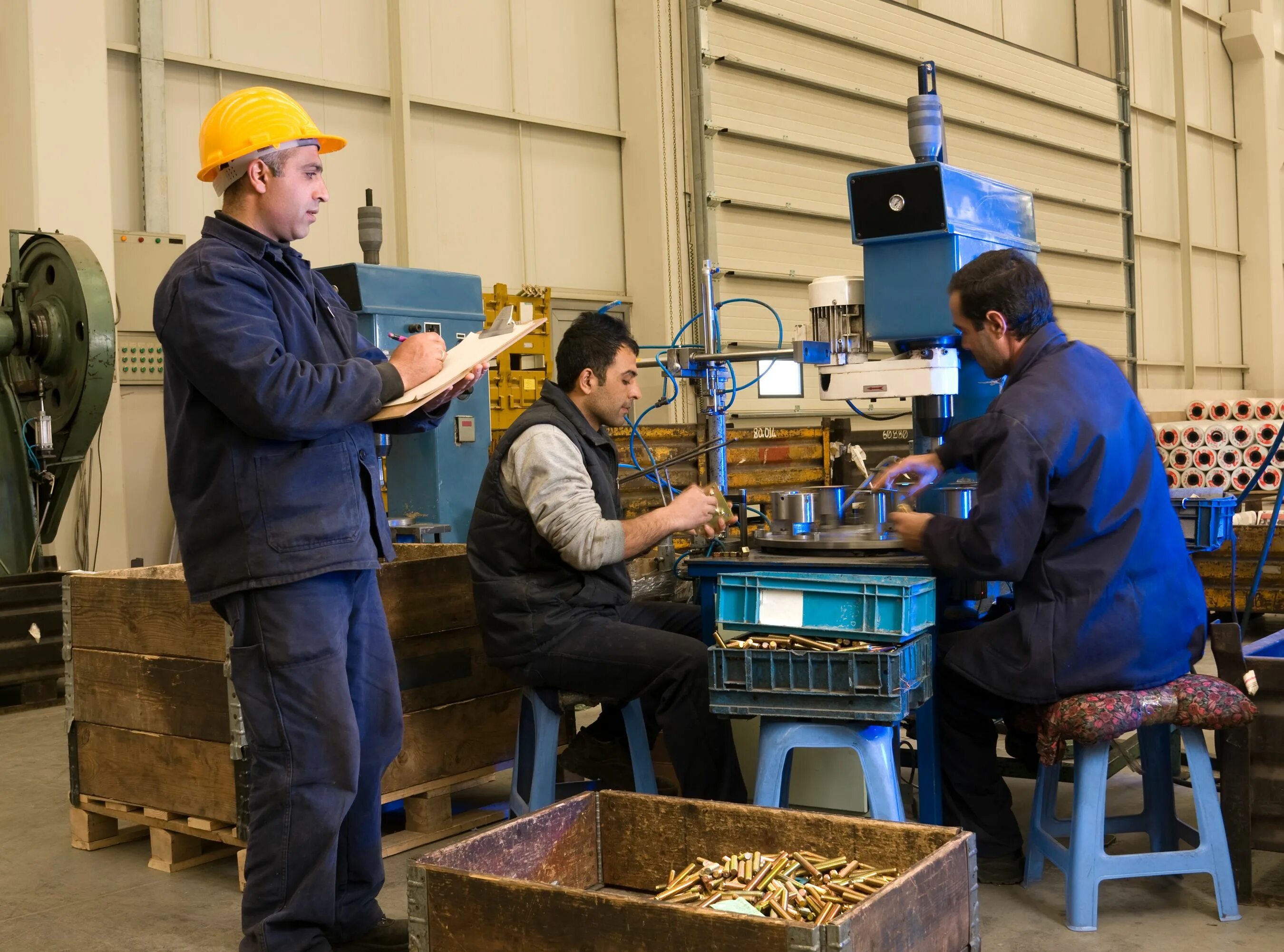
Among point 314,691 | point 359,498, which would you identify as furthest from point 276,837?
point 359,498

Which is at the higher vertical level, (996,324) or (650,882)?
(996,324)

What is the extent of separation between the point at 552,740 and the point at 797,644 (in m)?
0.73

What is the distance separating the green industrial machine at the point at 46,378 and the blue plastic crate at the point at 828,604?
11.6 feet

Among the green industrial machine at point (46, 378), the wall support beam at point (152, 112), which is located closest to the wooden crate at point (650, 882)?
the green industrial machine at point (46, 378)

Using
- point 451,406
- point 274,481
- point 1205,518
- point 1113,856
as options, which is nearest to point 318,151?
point 274,481

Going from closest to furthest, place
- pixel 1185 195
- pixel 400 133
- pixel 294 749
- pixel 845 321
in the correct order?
pixel 294 749, pixel 845 321, pixel 400 133, pixel 1185 195

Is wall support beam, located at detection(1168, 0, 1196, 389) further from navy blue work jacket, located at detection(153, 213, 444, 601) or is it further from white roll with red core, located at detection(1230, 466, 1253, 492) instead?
navy blue work jacket, located at detection(153, 213, 444, 601)

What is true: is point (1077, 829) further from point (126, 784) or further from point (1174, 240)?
point (1174, 240)

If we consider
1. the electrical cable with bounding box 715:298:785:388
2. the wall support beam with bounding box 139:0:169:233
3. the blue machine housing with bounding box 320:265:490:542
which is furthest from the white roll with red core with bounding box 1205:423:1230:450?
the wall support beam with bounding box 139:0:169:233

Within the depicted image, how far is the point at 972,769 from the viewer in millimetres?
2707

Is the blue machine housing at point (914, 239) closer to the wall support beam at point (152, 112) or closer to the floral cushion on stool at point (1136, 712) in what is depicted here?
the floral cushion on stool at point (1136, 712)

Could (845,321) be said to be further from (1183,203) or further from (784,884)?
(1183,203)

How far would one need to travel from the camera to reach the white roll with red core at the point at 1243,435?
26.0 ft

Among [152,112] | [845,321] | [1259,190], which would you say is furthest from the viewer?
[1259,190]
